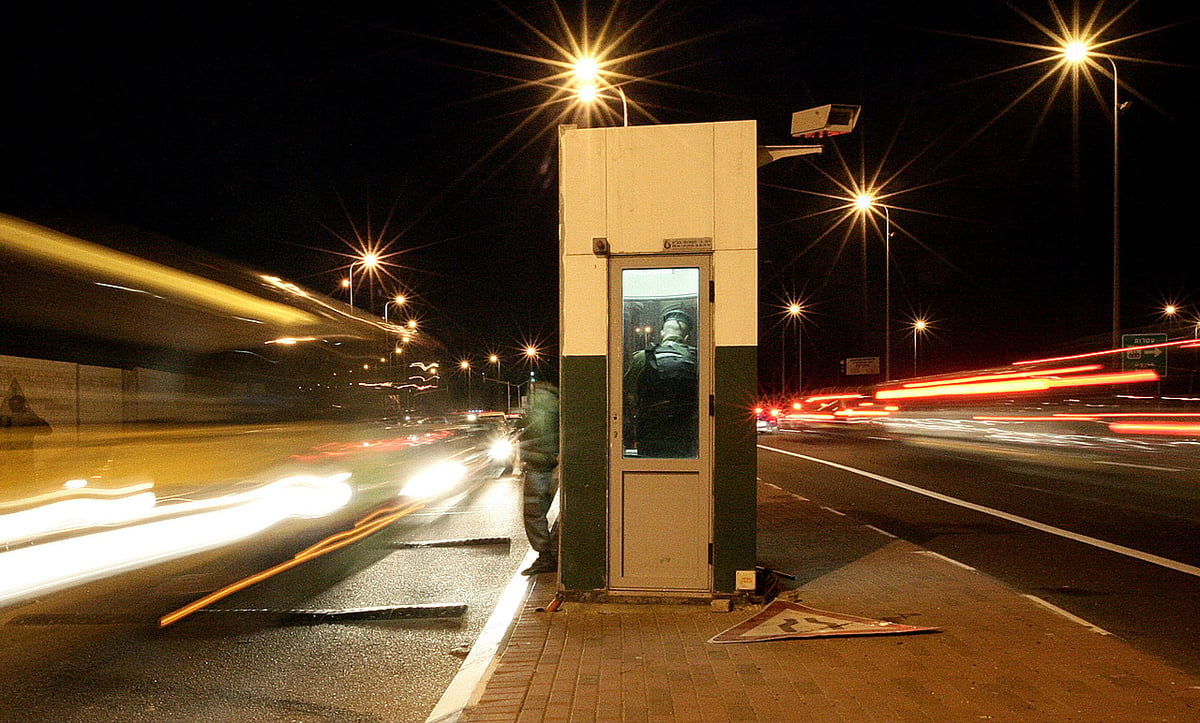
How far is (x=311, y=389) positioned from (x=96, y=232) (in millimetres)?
3670

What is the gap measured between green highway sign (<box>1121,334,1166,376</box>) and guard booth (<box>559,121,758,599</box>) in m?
22.2

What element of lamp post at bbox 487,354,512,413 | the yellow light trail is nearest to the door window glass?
the yellow light trail

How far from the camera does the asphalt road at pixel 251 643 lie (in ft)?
15.1

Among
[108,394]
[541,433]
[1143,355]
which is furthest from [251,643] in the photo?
[1143,355]

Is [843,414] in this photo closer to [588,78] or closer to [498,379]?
[498,379]

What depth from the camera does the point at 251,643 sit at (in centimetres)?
580

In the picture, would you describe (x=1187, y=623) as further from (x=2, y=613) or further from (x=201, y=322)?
(x=2, y=613)

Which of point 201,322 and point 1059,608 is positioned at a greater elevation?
point 201,322

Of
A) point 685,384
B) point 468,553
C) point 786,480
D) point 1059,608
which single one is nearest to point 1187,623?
point 1059,608

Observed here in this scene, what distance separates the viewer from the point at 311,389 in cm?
999

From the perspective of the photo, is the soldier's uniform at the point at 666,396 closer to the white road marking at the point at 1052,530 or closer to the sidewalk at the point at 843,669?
the sidewalk at the point at 843,669

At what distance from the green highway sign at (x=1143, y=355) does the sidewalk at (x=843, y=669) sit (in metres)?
20.7

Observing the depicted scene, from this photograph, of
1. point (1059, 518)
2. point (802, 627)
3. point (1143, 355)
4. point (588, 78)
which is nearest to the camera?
point (802, 627)

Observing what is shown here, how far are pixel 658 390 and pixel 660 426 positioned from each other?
29cm
